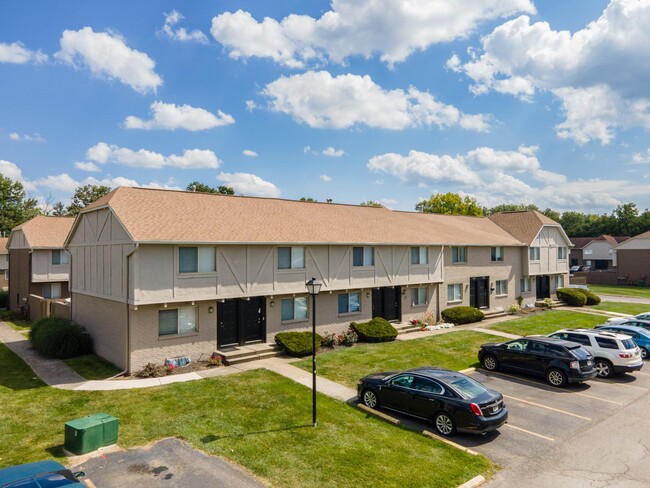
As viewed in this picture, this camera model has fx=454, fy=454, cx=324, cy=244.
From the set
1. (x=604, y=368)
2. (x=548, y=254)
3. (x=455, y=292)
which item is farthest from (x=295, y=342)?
(x=548, y=254)

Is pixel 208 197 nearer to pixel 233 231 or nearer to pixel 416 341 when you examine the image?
pixel 233 231

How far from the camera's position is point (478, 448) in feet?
41.8

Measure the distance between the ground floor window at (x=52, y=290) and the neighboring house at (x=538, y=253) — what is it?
38338 mm

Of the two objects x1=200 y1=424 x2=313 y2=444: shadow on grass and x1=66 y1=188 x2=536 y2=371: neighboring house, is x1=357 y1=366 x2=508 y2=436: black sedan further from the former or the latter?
x1=66 y1=188 x2=536 y2=371: neighboring house

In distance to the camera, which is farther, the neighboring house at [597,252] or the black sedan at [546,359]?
the neighboring house at [597,252]

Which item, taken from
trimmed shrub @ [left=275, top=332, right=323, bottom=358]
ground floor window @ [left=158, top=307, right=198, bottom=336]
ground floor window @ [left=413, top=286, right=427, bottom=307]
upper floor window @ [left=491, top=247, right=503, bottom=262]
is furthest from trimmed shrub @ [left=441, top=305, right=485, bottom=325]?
ground floor window @ [left=158, top=307, right=198, bottom=336]

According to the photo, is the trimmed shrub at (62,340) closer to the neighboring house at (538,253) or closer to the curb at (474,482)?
the curb at (474,482)

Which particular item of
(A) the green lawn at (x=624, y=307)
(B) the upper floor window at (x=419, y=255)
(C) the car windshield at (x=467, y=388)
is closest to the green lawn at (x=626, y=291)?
(A) the green lawn at (x=624, y=307)

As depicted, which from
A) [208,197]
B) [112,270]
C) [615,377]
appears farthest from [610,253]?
[112,270]

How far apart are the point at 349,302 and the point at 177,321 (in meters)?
10.2

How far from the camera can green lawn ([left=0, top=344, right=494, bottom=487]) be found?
36.2 feet

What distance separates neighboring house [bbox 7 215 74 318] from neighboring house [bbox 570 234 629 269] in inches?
3193

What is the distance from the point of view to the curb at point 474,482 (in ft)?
34.6

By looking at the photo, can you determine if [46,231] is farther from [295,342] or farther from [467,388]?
[467,388]
